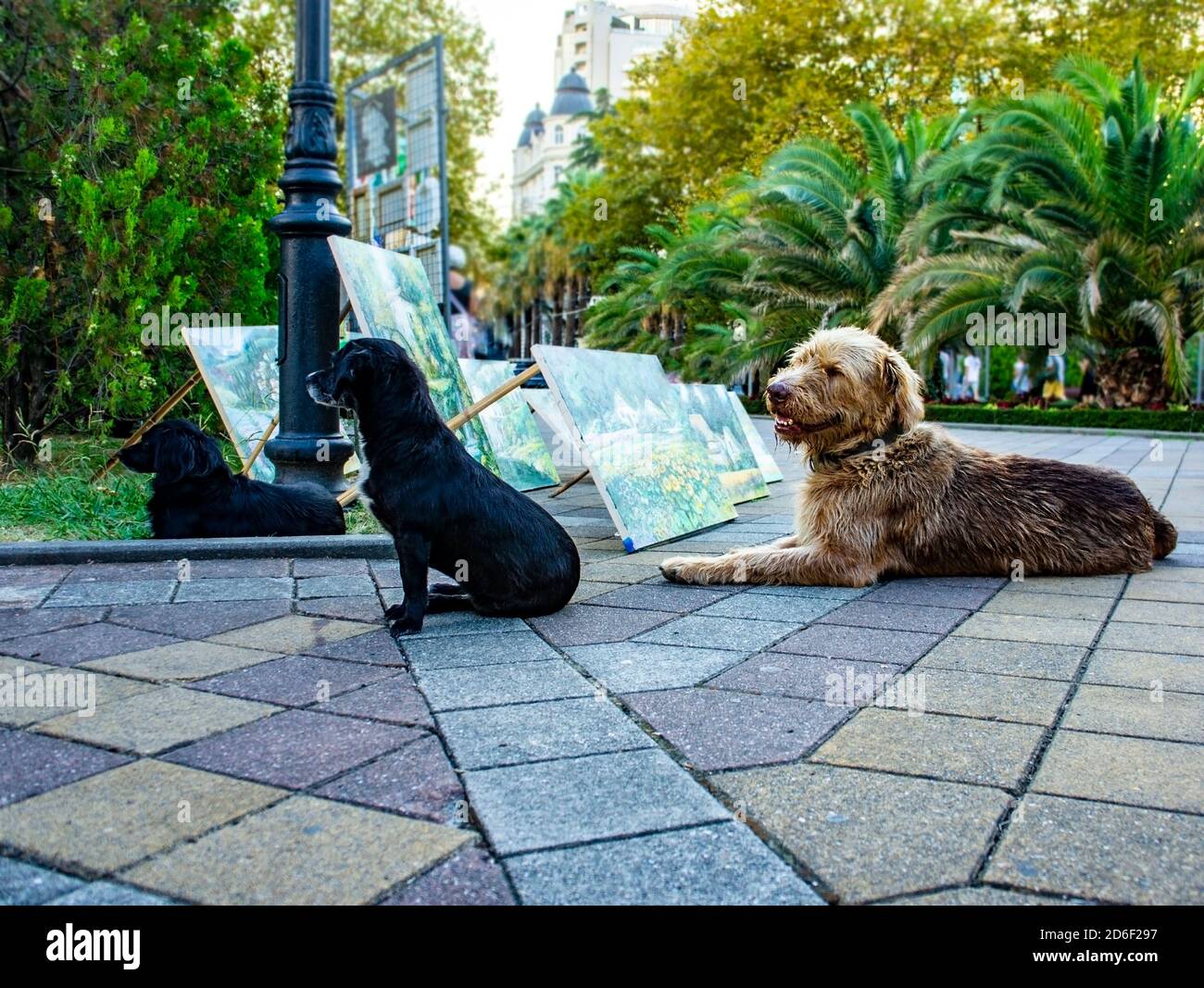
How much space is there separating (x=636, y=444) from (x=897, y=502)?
74.8 inches

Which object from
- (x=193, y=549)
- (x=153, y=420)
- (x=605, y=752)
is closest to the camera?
(x=605, y=752)

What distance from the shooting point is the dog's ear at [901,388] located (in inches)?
197

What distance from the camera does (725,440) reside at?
28.5 ft

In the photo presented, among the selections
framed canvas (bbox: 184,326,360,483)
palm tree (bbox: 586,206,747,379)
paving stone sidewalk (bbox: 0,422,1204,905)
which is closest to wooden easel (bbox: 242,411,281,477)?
framed canvas (bbox: 184,326,360,483)

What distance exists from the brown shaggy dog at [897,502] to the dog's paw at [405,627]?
154 centimetres

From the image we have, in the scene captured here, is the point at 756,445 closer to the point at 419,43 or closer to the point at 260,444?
the point at 260,444

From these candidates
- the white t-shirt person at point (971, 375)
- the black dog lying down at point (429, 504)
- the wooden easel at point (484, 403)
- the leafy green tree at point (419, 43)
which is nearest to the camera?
the black dog lying down at point (429, 504)

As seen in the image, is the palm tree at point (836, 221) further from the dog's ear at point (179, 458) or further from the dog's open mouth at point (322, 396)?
the dog's open mouth at point (322, 396)

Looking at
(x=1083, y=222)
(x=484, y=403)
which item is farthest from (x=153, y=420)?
(x=1083, y=222)

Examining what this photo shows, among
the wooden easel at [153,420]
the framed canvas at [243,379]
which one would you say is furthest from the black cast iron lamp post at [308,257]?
the wooden easel at [153,420]

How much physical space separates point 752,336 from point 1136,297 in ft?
24.3
